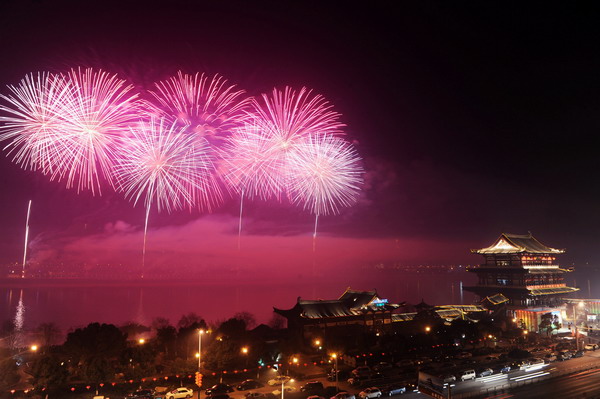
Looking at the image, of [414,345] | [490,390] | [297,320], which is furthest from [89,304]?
[490,390]

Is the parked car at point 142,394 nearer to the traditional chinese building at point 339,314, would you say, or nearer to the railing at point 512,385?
the traditional chinese building at point 339,314

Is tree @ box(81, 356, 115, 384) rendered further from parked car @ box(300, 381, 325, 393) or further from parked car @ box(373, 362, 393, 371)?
parked car @ box(373, 362, 393, 371)

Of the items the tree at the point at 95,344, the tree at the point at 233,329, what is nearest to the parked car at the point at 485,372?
the tree at the point at 233,329

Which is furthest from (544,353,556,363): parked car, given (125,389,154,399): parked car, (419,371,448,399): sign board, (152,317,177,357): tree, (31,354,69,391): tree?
(31,354,69,391): tree

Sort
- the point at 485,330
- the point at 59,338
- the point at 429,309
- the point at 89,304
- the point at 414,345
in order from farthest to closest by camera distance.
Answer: the point at 89,304, the point at 59,338, the point at 429,309, the point at 485,330, the point at 414,345

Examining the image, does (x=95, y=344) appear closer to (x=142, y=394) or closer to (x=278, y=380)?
(x=142, y=394)

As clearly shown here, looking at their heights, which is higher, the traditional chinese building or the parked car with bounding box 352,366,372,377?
the traditional chinese building

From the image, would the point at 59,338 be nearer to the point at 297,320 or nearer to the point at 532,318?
the point at 297,320

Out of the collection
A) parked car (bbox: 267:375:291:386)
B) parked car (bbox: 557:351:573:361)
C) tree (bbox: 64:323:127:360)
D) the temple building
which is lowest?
parked car (bbox: 267:375:291:386)
